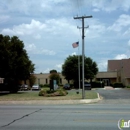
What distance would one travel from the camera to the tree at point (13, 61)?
38469 millimetres

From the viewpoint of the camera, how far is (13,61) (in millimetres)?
39594

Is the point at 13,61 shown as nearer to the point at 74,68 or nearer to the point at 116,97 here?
the point at 116,97

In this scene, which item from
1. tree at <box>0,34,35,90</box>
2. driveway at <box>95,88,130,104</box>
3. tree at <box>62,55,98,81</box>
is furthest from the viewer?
tree at <box>62,55,98,81</box>

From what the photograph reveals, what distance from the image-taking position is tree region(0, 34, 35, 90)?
3847cm

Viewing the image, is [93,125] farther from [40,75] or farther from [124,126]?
[40,75]

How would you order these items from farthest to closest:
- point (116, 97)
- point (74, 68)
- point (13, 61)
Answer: point (74, 68) → point (13, 61) → point (116, 97)

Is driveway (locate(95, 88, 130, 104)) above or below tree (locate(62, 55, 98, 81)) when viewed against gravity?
below

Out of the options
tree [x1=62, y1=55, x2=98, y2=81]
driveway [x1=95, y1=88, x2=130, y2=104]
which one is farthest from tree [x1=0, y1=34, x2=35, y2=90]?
tree [x1=62, y1=55, x2=98, y2=81]

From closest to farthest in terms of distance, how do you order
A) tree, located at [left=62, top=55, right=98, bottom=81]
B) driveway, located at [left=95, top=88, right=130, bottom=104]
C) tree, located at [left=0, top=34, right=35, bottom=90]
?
1. driveway, located at [left=95, top=88, right=130, bottom=104]
2. tree, located at [left=0, top=34, right=35, bottom=90]
3. tree, located at [left=62, top=55, right=98, bottom=81]

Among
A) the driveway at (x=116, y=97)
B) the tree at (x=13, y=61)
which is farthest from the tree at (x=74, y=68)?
the driveway at (x=116, y=97)

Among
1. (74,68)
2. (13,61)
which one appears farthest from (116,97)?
(74,68)

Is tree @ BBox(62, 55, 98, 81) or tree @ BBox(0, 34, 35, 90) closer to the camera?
tree @ BBox(0, 34, 35, 90)

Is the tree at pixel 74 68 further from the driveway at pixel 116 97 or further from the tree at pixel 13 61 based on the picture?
the driveway at pixel 116 97

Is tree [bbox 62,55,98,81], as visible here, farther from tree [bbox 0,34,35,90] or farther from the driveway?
the driveway
